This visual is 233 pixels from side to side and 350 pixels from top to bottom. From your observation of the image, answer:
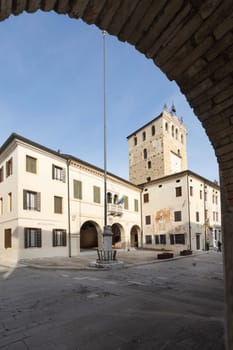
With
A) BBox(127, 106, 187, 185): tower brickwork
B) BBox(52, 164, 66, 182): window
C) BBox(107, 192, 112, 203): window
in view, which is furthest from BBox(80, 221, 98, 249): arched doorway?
BBox(127, 106, 187, 185): tower brickwork

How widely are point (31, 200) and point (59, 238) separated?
4287 millimetres

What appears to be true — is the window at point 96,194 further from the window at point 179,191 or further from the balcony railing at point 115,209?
the window at point 179,191

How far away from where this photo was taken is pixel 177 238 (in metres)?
31.4

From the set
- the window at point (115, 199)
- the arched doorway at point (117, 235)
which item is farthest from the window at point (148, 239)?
the window at point (115, 199)

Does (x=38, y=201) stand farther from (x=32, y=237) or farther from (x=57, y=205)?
(x=32, y=237)

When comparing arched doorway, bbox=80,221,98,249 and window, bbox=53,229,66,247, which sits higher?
window, bbox=53,229,66,247

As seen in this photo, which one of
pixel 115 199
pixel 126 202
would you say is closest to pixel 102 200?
pixel 115 199

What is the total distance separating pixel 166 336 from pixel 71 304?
3.25m

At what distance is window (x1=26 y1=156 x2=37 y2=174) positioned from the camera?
71.6 ft

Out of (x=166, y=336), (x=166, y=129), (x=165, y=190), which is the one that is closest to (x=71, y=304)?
(x=166, y=336)

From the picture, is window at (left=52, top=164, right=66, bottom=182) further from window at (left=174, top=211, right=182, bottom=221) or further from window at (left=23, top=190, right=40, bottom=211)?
window at (left=174, top=211, right=182, bottom=221)

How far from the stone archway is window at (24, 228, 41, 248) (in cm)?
1952

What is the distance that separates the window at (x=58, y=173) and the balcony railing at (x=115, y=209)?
24.0 feet

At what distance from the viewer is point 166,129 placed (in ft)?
135
